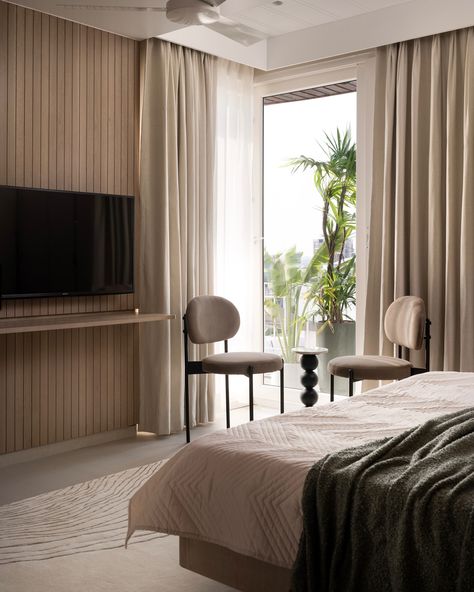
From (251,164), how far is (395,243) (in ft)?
4.99

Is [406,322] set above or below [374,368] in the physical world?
above

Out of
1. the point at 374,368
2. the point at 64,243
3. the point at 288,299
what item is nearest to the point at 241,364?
the point at 374,368

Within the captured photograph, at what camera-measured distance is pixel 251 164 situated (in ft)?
19.0

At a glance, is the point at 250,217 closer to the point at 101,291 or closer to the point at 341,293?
the point at 341,293

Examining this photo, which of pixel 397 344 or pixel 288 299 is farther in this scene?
pixel 288 299

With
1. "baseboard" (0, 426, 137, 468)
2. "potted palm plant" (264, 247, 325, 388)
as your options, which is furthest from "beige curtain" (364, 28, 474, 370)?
"baseboard" (0, 426, 137, 468)

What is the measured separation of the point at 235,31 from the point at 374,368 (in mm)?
2034

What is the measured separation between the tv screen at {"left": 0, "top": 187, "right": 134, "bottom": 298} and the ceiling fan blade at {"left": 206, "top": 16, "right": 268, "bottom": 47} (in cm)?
147

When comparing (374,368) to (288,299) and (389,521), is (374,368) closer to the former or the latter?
(288,299)

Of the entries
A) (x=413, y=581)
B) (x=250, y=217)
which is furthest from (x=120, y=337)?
(x=413, y=581)

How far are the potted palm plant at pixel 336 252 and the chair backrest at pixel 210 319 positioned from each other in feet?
2.88

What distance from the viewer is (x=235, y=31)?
347 centimetres

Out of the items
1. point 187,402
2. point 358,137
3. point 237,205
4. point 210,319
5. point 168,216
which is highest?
point 358,137

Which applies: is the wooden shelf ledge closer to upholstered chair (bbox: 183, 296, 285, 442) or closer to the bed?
upholstered chair (bbox: 183, 296, 285, 442)
